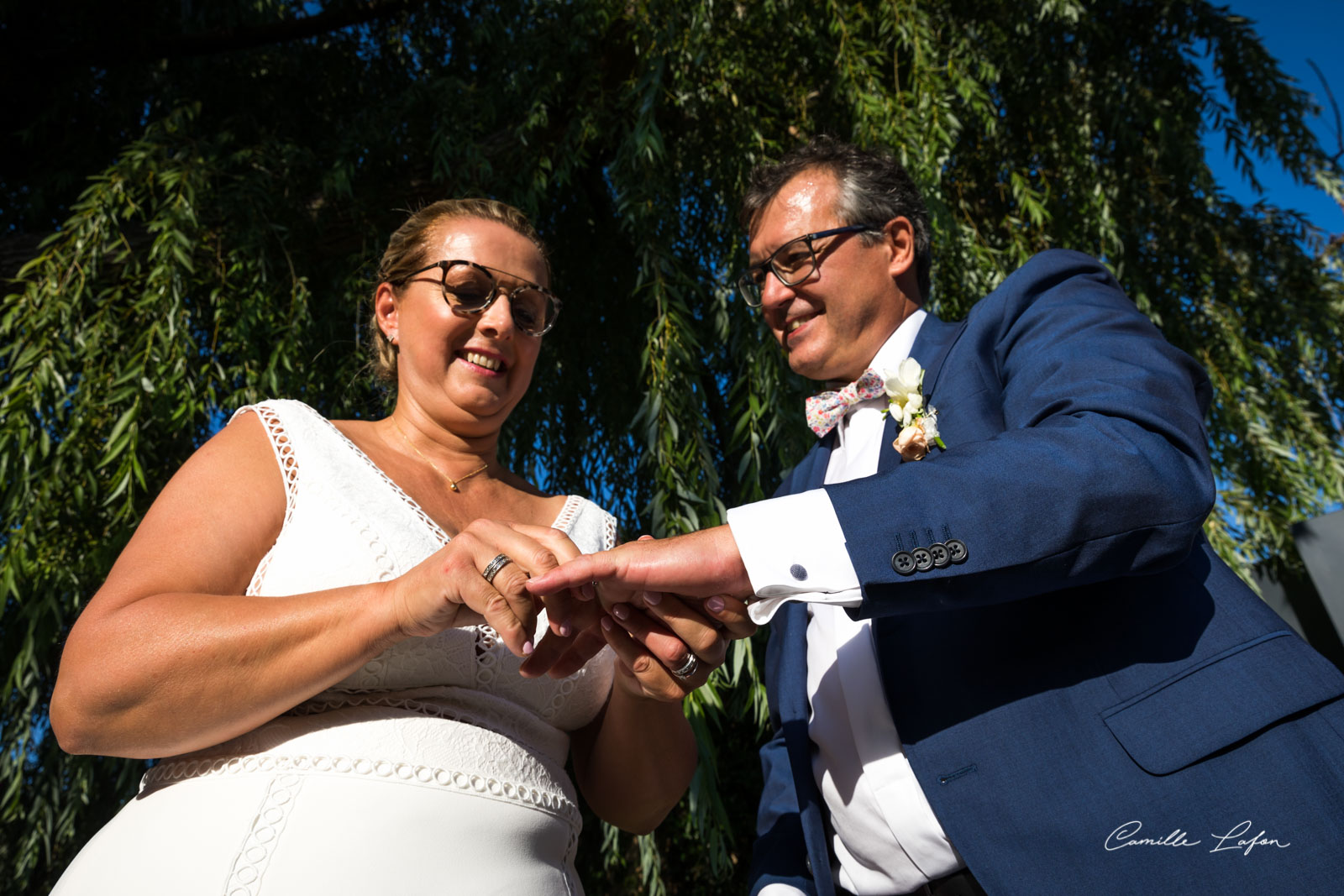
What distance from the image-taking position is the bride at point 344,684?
1.36 m

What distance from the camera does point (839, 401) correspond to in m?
2.11

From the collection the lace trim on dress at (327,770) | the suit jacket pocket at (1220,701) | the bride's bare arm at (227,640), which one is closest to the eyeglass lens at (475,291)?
the bride's bare arm at (227,640)

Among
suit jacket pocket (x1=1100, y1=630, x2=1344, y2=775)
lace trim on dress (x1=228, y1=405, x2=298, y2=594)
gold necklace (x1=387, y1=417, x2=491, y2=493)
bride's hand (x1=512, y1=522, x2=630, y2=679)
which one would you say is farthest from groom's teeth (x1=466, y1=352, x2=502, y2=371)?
suit jacket pocket (x1=1100, y1=630, x2=1344, y2=775)

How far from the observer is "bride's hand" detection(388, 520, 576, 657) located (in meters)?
1.38

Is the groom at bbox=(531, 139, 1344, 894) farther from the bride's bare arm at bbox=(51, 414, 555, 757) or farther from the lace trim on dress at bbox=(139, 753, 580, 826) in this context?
the lace trim on dress at bbox=(139, 753, 580, 826)

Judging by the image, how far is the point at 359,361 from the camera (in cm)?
327

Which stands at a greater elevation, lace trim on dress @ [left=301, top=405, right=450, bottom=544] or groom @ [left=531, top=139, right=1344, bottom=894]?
lace trim on dress @ [left=301, top=405, right=450, bottom=544]

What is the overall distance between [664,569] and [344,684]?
588 mm

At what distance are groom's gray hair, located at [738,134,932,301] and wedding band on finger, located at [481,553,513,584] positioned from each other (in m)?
1.36

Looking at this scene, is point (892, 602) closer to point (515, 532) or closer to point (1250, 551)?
point (515, 532)

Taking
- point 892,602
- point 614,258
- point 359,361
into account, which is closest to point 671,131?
point 614,258

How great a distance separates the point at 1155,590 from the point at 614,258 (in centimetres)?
292

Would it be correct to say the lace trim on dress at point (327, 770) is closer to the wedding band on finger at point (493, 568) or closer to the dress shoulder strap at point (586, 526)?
the wedding band on finger at point (493, 568)

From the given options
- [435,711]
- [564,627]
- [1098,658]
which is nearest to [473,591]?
[564,627]
